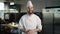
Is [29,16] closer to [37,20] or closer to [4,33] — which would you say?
[37,20]

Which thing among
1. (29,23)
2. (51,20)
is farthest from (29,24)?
(51,20)

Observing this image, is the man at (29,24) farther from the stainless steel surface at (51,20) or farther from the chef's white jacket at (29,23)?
the stainless steel surface at (51,20)

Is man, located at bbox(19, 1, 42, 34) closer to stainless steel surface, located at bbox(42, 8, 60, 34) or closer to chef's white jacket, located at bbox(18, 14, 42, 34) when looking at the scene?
chef's white jacket, located at bbox(18, 14, 42, 34)

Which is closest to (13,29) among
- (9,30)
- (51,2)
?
(9,30)

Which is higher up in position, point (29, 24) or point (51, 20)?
point (29, 24)

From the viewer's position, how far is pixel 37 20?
2.46m

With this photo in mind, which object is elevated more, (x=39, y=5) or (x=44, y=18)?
(x=39, y=5)

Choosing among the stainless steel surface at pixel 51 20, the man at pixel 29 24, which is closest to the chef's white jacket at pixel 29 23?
the man at pixel 29 24

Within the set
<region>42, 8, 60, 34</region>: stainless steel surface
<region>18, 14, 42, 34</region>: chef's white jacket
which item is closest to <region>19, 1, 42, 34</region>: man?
<region>18, 14, 42, 34</region>: chef's white jacket

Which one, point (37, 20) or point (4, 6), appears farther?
point (4, 6)

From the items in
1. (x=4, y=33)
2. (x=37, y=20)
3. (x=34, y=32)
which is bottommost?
(x=4, y=33)

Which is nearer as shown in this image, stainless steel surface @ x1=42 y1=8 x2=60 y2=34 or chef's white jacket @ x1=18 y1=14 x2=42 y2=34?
chef's white jacket @ x1=18 y1=14 x2=42 y2=34

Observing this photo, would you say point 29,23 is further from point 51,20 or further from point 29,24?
point 51,20

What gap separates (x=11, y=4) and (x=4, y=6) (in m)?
0.18
